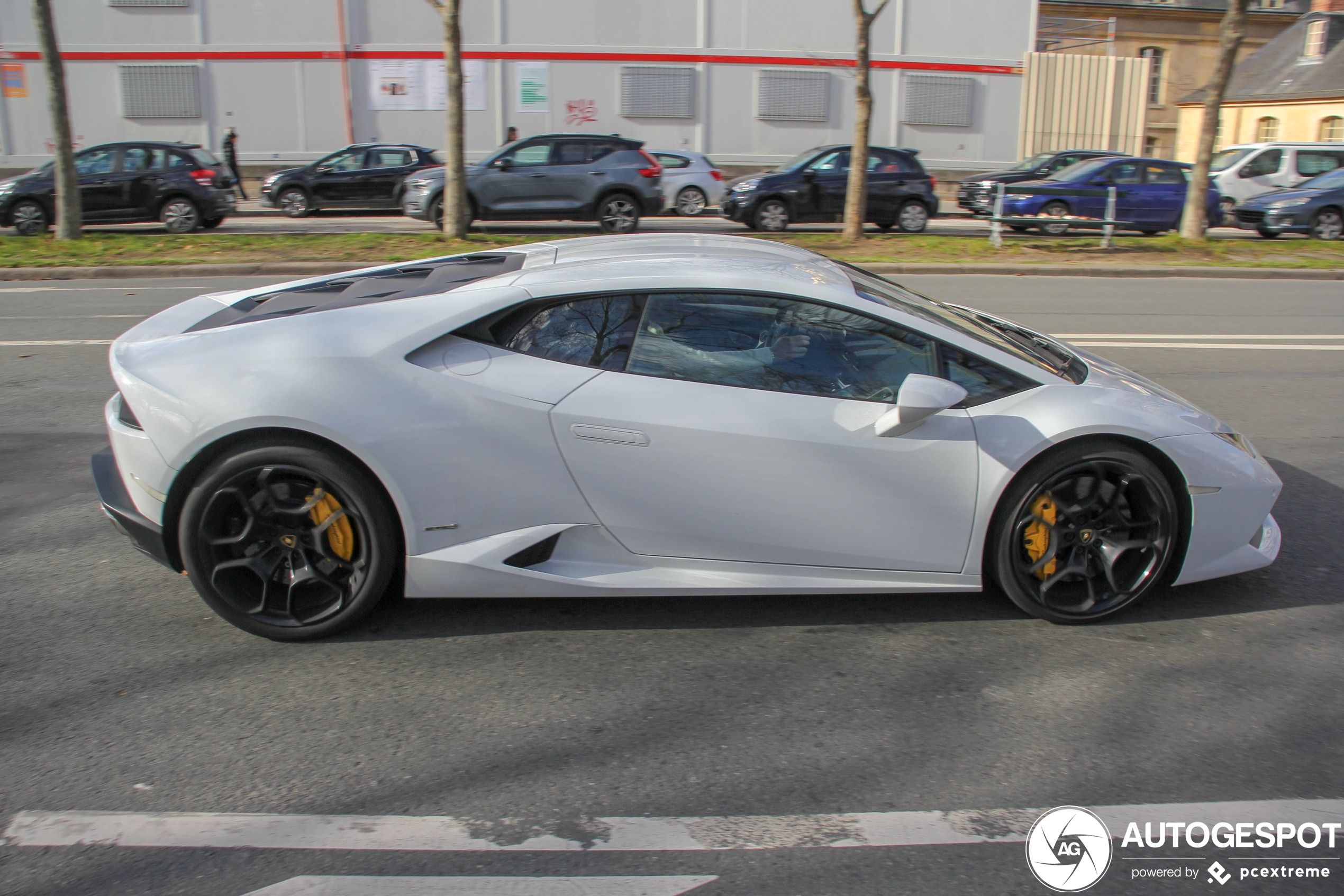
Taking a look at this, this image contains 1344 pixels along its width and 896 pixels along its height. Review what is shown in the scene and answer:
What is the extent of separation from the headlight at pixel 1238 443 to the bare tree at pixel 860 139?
12502 mm

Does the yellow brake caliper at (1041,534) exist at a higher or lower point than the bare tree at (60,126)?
lower

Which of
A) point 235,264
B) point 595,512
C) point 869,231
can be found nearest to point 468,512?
point 595,512

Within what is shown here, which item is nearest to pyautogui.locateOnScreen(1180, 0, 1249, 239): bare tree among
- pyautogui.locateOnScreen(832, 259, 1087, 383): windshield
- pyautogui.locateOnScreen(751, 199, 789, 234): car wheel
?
pyautogui.locateOnScreen(751, 199, 789, 234): car wheel

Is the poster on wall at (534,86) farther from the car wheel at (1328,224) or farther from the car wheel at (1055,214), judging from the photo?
the car wheel at (1328,224)

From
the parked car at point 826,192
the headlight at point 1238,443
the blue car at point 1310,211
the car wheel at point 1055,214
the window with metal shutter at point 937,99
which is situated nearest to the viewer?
the headlight at point 1238,443

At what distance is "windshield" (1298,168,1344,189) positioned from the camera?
19.2 meters

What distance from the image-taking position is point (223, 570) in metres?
3.58

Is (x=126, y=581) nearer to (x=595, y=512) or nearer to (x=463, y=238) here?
(x=595, y=512)

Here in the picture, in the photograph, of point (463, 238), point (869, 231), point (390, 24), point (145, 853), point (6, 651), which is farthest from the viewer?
point (390, 24)

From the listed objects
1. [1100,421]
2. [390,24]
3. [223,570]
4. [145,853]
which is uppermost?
[390,24]

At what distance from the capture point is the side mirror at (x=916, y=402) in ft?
11.3

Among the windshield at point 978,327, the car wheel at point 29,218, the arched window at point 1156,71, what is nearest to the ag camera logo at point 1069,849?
the windshield at point 978,327

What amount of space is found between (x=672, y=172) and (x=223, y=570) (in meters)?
18.5

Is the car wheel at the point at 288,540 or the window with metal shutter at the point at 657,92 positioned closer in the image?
the car wheel at the point at 288,540
